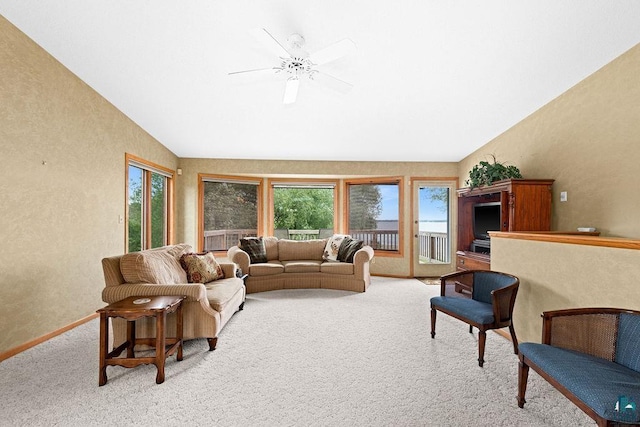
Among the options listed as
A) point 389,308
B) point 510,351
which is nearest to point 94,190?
point 389,308

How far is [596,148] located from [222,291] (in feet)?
13.6

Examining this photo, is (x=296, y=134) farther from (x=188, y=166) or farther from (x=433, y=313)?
(x=433, y=313)

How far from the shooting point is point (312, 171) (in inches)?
233

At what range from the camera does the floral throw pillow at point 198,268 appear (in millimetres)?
3262

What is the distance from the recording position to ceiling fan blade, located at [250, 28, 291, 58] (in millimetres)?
2041

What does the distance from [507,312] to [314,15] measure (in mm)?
2919

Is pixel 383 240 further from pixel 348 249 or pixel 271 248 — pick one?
pixel 271 248

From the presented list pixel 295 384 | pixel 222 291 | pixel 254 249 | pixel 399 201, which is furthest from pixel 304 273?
pixel 295 384

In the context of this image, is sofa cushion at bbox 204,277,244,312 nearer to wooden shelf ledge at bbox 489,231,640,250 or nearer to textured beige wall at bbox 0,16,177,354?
textured beige wall at bbox 0,16,177,354

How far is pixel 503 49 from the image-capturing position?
105 inches

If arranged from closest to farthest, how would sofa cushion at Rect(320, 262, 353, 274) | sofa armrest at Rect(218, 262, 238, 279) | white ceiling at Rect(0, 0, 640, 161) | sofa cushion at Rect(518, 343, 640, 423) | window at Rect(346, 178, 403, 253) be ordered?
sofa cushion at Rect(518, 343, 640, 423) → white ceiling at Rect(0, 0, 640, 161) → sofa armrest at Rect(218, 262, 238, 279) → sofa cushion at Rect(320, 262, 353, 274) → window at Rect(346, 178, 403, 253)

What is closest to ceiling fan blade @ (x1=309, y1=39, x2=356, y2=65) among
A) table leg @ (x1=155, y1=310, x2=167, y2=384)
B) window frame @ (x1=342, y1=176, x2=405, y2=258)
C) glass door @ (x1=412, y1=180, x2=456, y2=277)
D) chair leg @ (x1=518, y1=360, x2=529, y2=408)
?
table leg @ (x1=155, y1=310, x2=167, y2=384)

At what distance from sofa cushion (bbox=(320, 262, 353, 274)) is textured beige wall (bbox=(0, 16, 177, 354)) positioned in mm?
3021

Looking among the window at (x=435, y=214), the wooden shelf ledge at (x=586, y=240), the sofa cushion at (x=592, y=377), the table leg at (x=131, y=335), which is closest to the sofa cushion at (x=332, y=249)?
the window at (x=435, y=214)
